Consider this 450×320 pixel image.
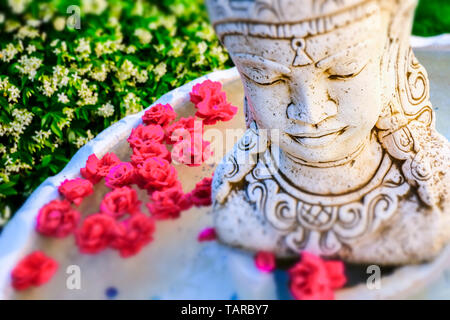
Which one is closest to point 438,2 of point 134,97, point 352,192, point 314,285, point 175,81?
point 175,81

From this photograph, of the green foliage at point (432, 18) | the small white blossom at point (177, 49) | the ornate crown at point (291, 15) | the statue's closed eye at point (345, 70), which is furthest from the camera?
the green foliage at point (432, 18)

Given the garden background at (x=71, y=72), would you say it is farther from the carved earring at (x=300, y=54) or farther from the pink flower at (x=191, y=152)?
the carved earring at (x=300, y=54)

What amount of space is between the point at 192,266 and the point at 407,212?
2.98 ft

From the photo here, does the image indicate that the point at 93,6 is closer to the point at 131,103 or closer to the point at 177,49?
the point at 177,49

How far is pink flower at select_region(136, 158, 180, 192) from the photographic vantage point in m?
2.30

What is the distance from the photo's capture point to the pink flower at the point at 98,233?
2.04 m

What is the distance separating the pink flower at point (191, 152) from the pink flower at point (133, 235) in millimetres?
543

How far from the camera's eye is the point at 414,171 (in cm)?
193

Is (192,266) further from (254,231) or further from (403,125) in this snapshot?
(403,125)

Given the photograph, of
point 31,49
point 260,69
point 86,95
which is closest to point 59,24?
point 31,49

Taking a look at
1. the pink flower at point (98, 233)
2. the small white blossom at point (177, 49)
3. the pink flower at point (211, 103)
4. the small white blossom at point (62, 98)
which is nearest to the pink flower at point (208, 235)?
the pink flower at point (98, 233)

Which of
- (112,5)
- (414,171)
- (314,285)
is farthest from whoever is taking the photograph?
(112,5)

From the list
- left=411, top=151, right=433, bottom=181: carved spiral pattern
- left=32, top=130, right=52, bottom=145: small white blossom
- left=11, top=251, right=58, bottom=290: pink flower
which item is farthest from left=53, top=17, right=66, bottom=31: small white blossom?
left=411, top=151, right=433, bottom=181: carved spiral pattern

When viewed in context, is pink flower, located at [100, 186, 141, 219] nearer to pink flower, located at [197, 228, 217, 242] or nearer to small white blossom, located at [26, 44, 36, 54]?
pink flower, located at [197, 228, 217, 242]
